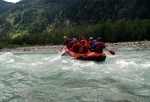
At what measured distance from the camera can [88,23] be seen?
97.1 metres

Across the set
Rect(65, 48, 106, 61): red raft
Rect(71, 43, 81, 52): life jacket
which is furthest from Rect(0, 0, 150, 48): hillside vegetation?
Rect(65, 48, 106, 61): red raft

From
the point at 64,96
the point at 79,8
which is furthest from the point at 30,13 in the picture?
the point at 64,96

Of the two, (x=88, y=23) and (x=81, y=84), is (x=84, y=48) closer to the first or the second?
(x=81, y=84)

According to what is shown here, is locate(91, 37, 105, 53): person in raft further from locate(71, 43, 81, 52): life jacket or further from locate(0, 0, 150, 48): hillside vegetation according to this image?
locate(0, 0, 150, 48): hillside vegetation

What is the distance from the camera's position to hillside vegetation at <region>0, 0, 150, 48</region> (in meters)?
50.3

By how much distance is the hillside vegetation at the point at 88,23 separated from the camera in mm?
50344

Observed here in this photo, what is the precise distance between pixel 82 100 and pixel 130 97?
2191 mm

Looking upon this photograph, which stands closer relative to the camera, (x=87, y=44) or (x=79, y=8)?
(x=87, y=44)

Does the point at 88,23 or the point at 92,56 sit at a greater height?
the point at 92,56

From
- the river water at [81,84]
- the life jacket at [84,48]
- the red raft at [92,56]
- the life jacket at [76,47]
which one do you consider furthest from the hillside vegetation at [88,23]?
the river water at [81,84]

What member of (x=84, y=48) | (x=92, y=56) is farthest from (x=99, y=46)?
(x=84, y=48)

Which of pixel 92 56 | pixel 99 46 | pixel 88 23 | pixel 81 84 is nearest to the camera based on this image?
pixel 81 84

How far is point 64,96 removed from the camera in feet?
36.3

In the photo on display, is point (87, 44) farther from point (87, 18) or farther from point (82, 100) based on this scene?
point (87, 18)
